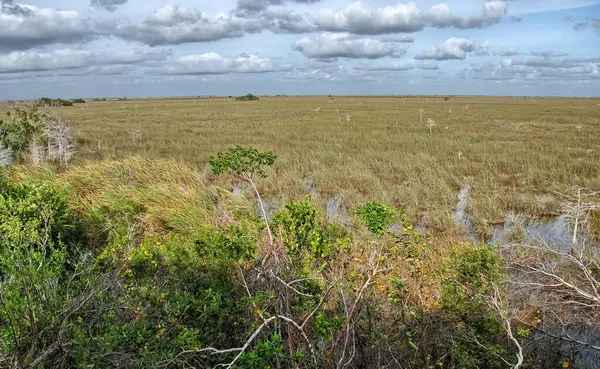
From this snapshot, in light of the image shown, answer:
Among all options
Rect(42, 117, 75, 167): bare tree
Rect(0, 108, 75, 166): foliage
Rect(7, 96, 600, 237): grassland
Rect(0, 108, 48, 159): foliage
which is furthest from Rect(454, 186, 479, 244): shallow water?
Rect(0, 108, 48, 159): foliage

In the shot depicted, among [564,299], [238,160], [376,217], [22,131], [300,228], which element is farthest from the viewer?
[22,131]

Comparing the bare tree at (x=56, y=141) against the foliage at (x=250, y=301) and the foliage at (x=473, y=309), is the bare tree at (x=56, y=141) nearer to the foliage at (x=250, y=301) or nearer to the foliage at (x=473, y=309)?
the foliage at (x=250, y=301)

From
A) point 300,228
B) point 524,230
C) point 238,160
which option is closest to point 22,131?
point 238,160

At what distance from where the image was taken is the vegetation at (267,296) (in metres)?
3.21

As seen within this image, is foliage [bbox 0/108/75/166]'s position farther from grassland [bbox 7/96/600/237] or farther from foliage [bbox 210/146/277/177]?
foliage [bbox 210/146/277/177]

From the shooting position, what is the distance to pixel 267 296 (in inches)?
145

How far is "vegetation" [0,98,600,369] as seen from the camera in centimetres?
321

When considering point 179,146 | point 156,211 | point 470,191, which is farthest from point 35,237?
point 179,146

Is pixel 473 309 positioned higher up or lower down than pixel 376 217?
lower down

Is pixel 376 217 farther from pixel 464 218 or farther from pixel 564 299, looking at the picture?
pixel 464 218

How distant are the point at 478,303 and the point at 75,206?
23.1 feet

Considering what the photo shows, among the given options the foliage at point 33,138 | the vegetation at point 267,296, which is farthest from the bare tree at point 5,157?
the vegetation at point 267,296

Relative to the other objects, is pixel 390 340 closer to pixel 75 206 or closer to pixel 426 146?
pixel 75 206

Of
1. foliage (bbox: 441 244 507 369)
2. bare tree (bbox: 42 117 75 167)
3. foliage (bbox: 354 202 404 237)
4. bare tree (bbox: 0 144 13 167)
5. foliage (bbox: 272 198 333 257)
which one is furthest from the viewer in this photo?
bare tree (bbox: 42 117 75 167)
